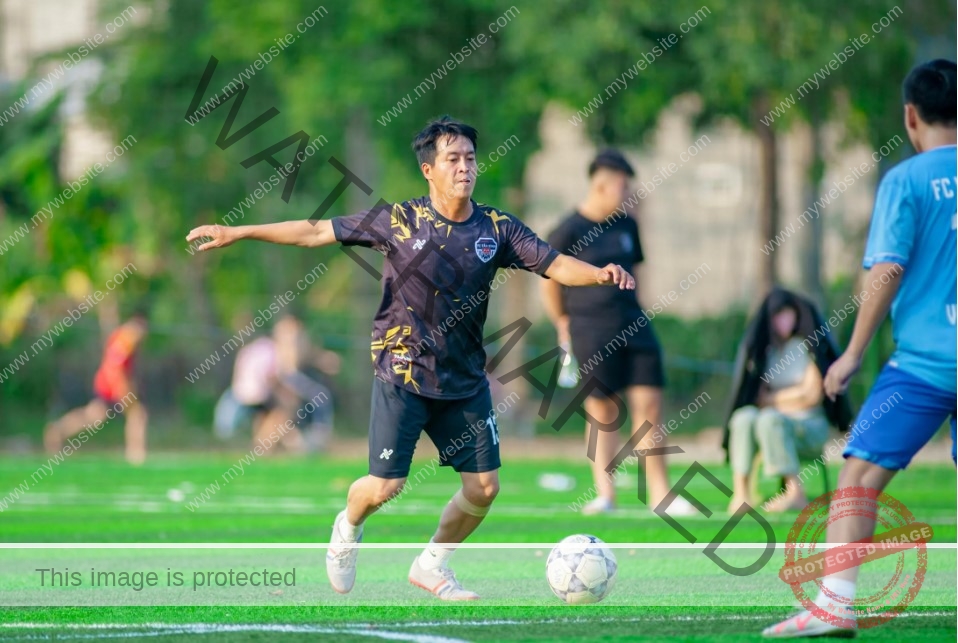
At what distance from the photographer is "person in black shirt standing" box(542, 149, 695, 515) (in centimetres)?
1013

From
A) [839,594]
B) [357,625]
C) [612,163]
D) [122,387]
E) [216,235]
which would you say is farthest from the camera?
[122,387]

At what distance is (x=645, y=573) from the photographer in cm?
723

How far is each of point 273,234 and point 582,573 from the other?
6.81ft

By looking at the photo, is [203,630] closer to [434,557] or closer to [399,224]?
[434,557]

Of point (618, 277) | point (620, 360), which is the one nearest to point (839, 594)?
point (618, 277)

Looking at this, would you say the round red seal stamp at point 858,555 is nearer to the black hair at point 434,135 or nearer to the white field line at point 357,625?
the white field line at point 357,625

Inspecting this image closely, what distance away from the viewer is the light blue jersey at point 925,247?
200 inches

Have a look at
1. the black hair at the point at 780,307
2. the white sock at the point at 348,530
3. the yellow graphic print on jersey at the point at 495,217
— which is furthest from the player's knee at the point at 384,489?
the black hair at the point at 780,307

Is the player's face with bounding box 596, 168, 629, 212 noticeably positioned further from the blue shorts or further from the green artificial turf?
the blue shorts

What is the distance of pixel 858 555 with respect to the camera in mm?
5043

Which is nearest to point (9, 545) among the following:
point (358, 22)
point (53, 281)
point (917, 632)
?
point (917, 632)

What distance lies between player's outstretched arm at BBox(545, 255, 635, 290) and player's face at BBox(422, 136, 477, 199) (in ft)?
1.74

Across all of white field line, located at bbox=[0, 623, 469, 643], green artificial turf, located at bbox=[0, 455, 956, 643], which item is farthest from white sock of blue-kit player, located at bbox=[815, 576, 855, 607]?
white field line, located at bbox=[0, 623, 469, 643]

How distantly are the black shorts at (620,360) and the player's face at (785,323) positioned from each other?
1034mm
